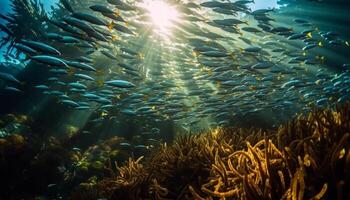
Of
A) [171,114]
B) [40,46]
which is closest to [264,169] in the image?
[40,46]

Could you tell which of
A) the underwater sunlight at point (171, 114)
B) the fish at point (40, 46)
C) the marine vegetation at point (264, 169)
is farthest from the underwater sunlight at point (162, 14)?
the marine vegetation at point (264, 169)

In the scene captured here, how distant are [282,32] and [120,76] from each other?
13.0 metres

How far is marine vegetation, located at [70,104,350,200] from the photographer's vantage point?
Answer: 2350mm

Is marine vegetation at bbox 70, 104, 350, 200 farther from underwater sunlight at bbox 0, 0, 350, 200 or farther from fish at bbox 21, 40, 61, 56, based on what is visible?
fish at bbox 21, 40, 61, 56

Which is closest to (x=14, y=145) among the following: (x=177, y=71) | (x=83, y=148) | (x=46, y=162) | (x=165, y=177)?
(x=46, y=162)

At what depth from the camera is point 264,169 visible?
108 inches

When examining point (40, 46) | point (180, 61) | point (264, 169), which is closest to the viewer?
point (264, 169)

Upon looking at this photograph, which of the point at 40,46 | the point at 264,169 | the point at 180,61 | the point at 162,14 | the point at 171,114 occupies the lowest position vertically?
the point at 264,169

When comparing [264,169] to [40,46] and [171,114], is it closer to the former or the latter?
[40,46]

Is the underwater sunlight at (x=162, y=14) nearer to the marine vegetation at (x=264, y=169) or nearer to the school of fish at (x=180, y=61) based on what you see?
the school of fish at (x=180, y=61)

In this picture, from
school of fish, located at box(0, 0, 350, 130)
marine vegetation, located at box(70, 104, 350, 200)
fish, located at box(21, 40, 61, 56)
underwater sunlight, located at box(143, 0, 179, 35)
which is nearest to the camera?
marine vegetation, located at box(70, 104, 350, 200)

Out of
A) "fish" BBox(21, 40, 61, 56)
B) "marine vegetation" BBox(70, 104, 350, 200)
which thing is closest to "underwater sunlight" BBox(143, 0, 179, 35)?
"fish" BBox(21, 40, 61, 56)

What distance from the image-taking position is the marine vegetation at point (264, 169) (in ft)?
7.71

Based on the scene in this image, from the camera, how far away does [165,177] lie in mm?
4648
